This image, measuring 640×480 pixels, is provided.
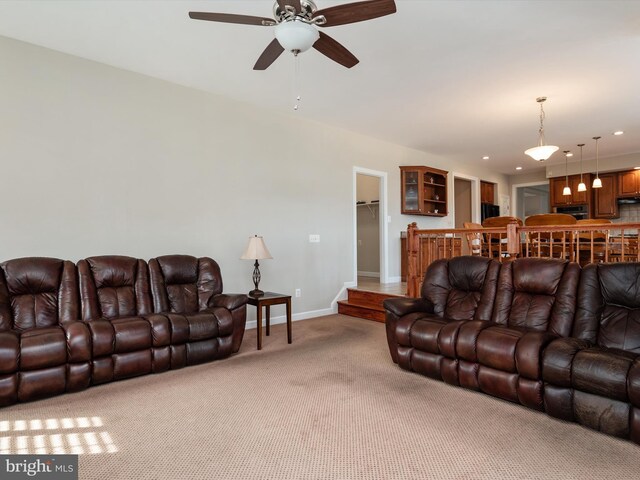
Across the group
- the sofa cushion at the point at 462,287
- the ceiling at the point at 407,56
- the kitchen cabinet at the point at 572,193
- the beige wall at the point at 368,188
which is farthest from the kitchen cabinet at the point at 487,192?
the sofa cushion at the point at 462,287

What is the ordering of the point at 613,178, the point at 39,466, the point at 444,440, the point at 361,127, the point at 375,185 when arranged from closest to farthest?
the point at 39,466
the point at 444,440
the point at 361,127
the point at 613,178
the point at 375,185

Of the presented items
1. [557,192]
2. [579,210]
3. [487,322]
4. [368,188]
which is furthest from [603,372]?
[557,192]

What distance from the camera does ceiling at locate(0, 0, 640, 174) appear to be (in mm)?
3062

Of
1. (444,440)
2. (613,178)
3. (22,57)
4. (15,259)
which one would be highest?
(22,57)

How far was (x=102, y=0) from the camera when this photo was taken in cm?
290

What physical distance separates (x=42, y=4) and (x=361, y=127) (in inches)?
170

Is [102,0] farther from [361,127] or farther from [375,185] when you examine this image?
[375,185]

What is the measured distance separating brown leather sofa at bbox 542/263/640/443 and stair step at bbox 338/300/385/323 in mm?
3040

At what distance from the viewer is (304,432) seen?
2350mm

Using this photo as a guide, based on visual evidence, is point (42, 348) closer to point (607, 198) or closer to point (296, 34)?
point (296, 34)

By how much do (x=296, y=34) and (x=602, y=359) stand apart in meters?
2.76

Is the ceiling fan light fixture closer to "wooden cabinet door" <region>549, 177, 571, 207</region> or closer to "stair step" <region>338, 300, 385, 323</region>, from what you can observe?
"stair step" <region>338, 300, 385, 323</region>

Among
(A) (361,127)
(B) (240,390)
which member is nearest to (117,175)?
(B) (240,390)

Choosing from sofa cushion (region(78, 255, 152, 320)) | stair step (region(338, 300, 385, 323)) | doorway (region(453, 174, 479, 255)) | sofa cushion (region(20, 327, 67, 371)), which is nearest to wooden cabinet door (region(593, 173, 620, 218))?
doorway (region(453, 174, 479, 255))
